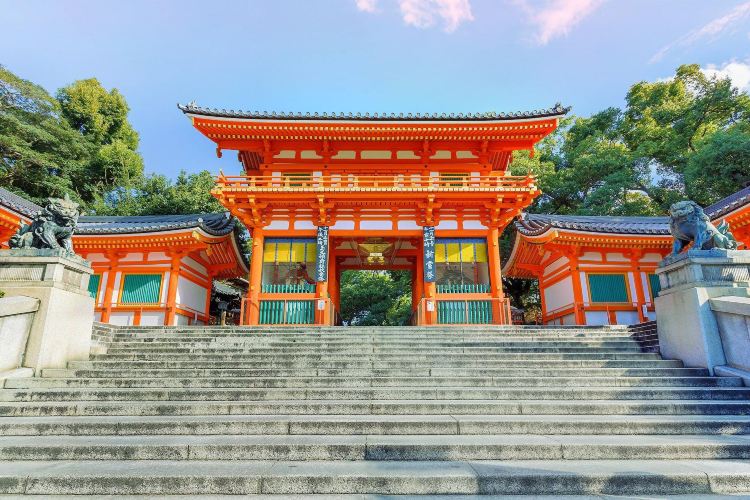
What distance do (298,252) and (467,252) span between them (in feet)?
19.6

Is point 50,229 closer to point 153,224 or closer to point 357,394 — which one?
point 357,394

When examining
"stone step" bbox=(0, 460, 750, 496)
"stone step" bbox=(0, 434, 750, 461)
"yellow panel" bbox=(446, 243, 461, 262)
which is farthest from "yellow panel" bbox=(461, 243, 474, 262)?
"stone step" bbox=(0, 460, 750, 496)

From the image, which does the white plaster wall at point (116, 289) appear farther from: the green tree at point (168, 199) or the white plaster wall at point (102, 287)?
the green tree at point (168, 199)

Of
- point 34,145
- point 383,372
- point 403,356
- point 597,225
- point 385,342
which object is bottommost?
point 383,372

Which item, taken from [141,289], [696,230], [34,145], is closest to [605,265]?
[696,230]

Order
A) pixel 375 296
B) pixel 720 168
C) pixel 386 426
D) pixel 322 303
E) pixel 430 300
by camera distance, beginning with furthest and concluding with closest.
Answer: pixel 375 296, pixel 720 168, pixel 430 300, pixel 322 303, pixel 386 426

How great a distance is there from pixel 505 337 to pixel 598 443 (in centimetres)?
→ 493

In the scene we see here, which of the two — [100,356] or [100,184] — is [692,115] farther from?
[100,184]

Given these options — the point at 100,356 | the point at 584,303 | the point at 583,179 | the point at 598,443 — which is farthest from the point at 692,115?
the point at 100,356

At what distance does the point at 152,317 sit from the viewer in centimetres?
1310

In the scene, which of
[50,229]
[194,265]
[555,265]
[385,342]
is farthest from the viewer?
[555,265]

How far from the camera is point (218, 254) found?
15.6m

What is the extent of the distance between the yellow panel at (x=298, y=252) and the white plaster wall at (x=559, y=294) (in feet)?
32.8

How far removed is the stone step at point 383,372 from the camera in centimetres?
596
